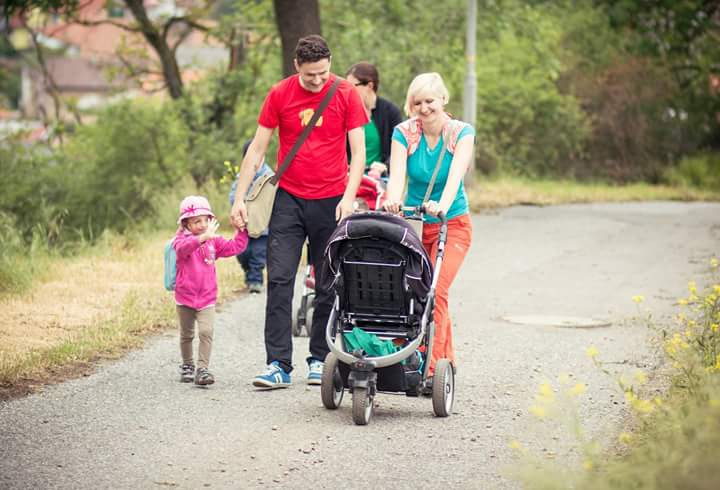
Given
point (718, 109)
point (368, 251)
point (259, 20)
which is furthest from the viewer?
point (718, 109)

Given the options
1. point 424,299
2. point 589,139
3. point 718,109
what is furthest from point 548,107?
point 424,299

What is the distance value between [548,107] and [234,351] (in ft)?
78.9

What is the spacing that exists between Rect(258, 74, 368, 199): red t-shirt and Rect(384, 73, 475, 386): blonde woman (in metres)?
0.48

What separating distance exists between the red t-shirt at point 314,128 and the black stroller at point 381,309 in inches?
34.3

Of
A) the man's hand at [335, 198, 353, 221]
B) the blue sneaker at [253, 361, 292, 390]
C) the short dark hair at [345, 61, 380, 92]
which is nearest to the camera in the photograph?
the man's hand at [335, 198, 353, 221]

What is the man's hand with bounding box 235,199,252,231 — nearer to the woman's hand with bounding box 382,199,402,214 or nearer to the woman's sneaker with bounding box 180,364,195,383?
the woman's hand with bounding box 382,199,402,214

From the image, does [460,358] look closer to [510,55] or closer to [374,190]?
[374,190]

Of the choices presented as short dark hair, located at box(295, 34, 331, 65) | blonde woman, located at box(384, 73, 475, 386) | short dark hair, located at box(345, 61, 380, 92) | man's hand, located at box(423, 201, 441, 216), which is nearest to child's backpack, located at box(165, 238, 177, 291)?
short dark hair, located at box(295, 34, 331, 65)

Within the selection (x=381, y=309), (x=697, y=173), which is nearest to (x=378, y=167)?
(x=381, y=309)

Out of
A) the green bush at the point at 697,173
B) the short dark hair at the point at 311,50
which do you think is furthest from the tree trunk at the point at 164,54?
the short dark hair at the point at 311,50

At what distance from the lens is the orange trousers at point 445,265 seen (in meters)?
7.70

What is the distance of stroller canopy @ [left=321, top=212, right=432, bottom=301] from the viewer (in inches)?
281

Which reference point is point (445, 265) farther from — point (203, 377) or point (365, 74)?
point (365, 74)

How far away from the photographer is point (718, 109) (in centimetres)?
3269
